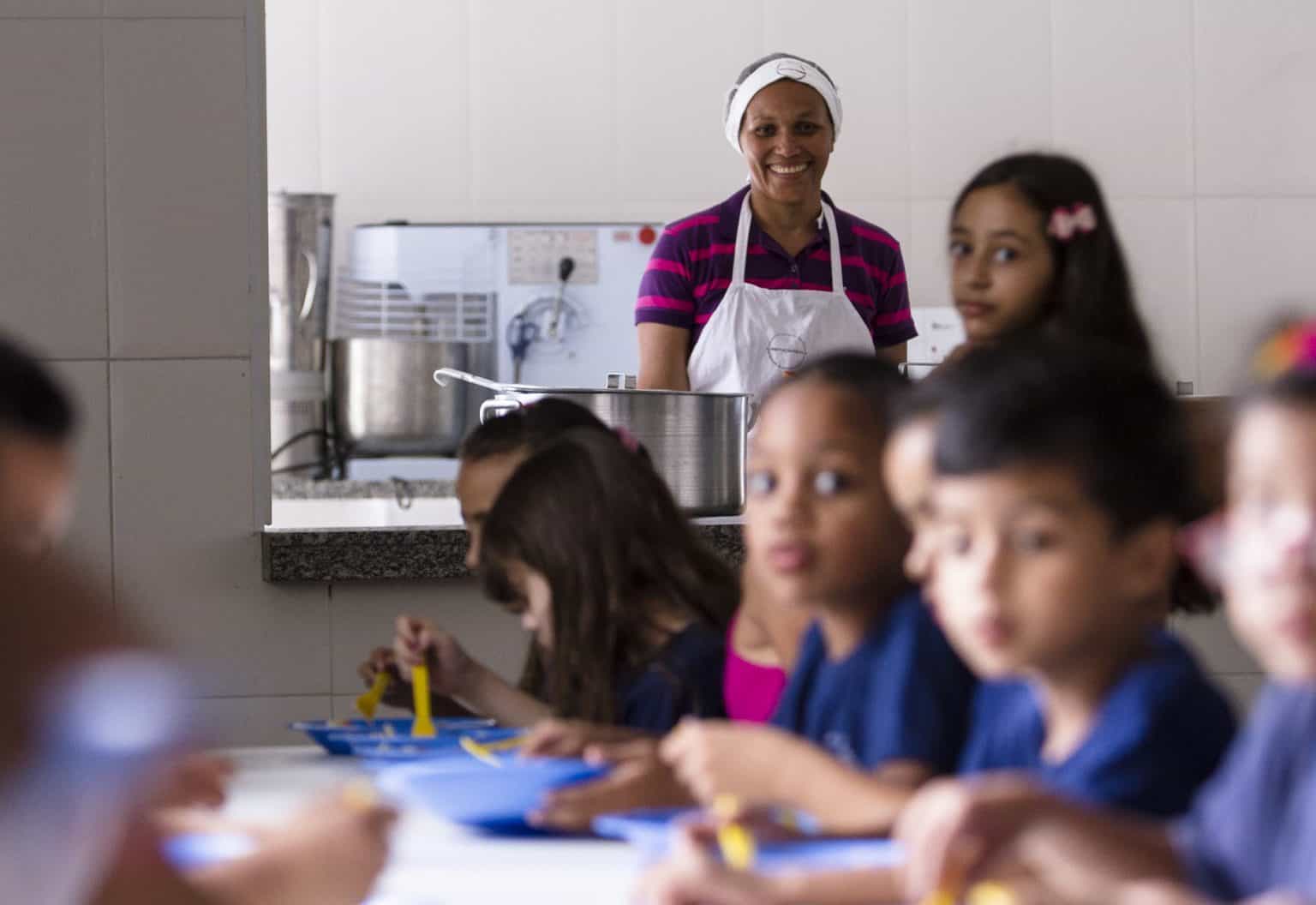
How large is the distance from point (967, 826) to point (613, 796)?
16.9 inches

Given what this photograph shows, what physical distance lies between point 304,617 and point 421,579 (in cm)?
15

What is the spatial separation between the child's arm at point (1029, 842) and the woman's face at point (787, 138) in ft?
6.19

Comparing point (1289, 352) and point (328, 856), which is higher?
point (1289, 352)

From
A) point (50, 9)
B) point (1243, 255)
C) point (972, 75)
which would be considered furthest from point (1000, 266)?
point (1243, 255)

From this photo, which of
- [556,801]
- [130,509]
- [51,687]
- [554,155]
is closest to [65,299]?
[130,509]

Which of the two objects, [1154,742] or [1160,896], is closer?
[1160,896]

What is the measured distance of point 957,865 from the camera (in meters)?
0.74

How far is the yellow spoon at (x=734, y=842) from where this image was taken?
0.87m

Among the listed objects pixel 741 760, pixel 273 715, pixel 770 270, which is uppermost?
pixel 770 270

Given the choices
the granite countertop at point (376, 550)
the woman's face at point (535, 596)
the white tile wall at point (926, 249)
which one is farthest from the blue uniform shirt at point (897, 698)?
the white tile wall at point (926, 249)

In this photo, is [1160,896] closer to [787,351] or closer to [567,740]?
[567,740]

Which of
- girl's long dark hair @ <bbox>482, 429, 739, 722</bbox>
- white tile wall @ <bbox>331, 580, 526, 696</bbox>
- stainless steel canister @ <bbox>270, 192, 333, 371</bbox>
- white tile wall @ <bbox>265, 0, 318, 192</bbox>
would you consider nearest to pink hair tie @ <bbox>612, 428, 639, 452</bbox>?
girl's long dark hair @ <bbox>482, 429, 739, 722</bbox>

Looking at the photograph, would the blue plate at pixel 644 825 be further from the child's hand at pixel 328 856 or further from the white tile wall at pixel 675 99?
the white tile wall at pixel 675 99

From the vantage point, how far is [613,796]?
112 centimetres
